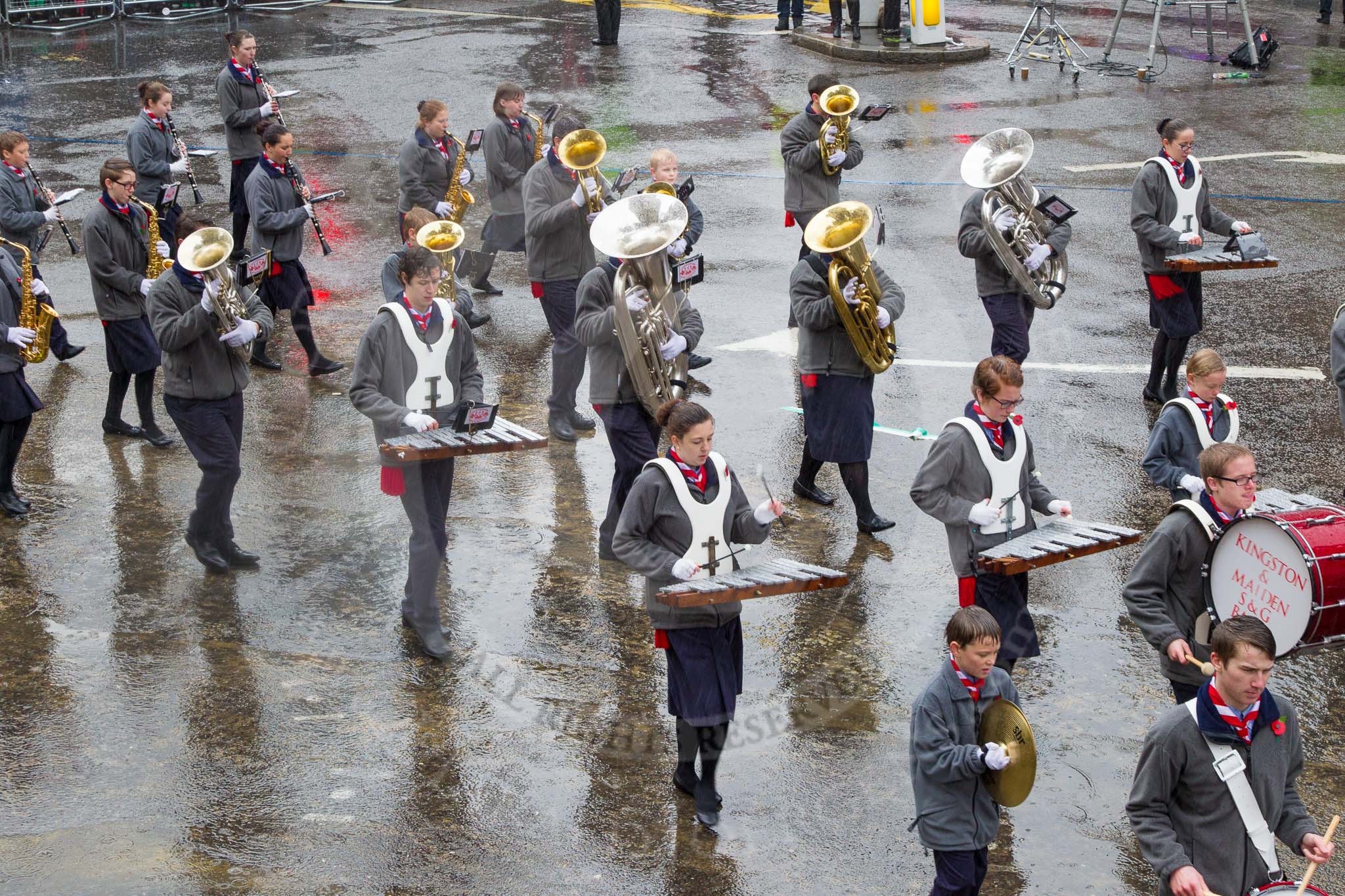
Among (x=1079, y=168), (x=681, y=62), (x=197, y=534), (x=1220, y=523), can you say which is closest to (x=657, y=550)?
(x=1220, y=523)

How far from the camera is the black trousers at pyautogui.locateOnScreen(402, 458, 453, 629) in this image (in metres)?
7.75

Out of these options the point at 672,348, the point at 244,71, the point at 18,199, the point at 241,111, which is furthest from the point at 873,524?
the point at 244,71

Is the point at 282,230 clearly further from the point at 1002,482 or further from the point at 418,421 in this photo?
the point at 1002,482

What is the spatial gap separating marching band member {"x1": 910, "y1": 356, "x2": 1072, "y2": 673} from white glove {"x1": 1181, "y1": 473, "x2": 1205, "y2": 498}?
735 millimetres

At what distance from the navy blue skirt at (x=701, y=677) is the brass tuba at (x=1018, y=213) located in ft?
14.4

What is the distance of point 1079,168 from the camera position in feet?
54.2

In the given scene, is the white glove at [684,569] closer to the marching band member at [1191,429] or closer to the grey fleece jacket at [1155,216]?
the marching band member at [1191,429]

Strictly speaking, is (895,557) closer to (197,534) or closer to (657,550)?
(657,550)

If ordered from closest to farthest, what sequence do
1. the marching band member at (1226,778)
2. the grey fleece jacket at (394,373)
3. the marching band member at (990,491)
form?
the marching band member at (1226,778), the marching band member at (990,491), the grey fleece jacket at (394,373)

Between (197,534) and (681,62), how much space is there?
15330 millimetres

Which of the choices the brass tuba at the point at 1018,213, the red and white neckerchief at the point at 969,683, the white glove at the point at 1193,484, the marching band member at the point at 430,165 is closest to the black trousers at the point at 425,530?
the red and white neckerchief at the point at 969,683

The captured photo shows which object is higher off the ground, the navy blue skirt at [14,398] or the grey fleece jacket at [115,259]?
the grey fleece jacket at [115,259]

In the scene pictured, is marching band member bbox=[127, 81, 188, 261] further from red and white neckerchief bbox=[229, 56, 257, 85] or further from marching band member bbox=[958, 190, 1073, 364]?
marching band member bbox=[958, 190, 1073, 364]

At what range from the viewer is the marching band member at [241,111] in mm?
13828
